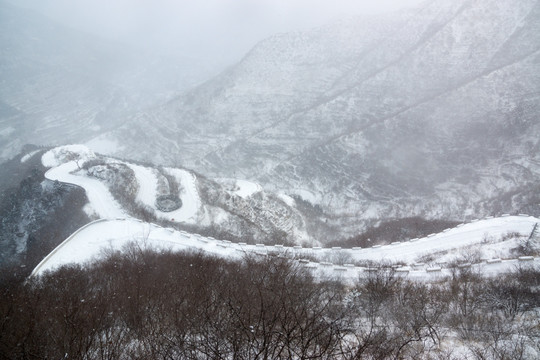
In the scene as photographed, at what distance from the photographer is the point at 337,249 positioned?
35844mm

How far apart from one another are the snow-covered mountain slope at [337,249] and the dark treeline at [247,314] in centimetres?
659

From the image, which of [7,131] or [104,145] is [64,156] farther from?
[7,131]

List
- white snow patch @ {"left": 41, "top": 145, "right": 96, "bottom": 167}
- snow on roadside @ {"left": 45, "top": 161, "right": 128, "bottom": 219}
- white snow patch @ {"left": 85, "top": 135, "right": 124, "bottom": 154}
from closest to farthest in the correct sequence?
snow on roadside @ {"left": 45, "top": 161, "right": 128, "bottom": 219} < white snow patch @ {"left": 41, "top": 145, "right": 96, "bottom": 167} < white snow patch @ {"left": 85, "top": 135, "right": 124, "bottom": 154}

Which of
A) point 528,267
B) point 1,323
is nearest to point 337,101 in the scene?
point 528,267

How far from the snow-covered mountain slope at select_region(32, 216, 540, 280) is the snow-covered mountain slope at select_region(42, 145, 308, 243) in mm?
8071

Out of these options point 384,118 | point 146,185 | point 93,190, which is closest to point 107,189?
point 93,190

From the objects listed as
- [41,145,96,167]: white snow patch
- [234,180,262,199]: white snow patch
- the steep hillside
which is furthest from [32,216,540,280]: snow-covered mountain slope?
[41,145,96,167]: white snow patch

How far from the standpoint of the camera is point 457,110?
283 feet

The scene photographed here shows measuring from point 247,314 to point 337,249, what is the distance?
82.0 feet

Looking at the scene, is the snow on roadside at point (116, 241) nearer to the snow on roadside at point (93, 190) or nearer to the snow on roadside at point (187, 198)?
the snow on roadside at point (93, 190)

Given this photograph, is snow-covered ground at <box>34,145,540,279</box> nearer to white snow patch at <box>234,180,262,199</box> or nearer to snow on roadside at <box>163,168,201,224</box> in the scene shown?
snow on roadside at <box>163,168,201,224</box>

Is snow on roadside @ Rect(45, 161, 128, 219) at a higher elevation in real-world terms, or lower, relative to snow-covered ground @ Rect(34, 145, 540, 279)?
lower

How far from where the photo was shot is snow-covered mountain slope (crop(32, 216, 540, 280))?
94.1 feet

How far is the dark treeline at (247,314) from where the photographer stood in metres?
10.4
